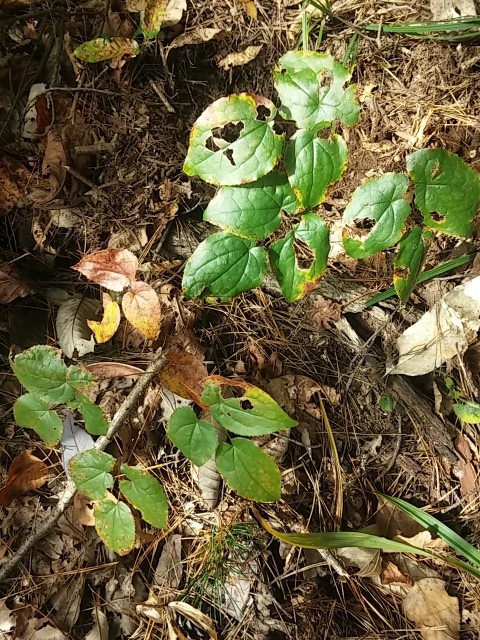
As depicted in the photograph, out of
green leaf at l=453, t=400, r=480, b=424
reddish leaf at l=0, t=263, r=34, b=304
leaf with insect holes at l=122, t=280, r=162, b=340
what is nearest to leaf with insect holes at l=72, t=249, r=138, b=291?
leaf with insect holes at l=122, t=280, r=162, b=340

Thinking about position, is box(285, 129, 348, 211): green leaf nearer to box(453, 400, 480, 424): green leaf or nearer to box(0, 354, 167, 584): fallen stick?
box(0, 354, 167, 584): fallen stick

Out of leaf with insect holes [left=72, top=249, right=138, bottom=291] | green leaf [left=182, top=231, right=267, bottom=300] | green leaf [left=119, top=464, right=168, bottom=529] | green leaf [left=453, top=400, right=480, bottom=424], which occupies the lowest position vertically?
green leaf [left=453, top=400, right=480, bottom=424]

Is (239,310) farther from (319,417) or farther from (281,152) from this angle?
(281,152)

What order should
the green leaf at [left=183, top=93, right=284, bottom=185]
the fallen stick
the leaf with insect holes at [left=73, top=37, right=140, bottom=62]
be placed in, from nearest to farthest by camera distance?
→ the green leaf at [left=183, top=93, right=284, bottom=185] → the fallen stick → the leaf with insect holes at [left=73, top=37, right=140, bottom=62]

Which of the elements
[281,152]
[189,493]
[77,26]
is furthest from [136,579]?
[77,26]

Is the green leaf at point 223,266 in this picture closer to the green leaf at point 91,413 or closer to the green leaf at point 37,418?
the green leaf at point 91,413

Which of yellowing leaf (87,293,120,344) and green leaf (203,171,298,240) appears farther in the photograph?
yellowing leaf (87,293,120,344)

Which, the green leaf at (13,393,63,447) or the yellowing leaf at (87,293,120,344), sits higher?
the yellowing leaf at (87,293,120,344)
